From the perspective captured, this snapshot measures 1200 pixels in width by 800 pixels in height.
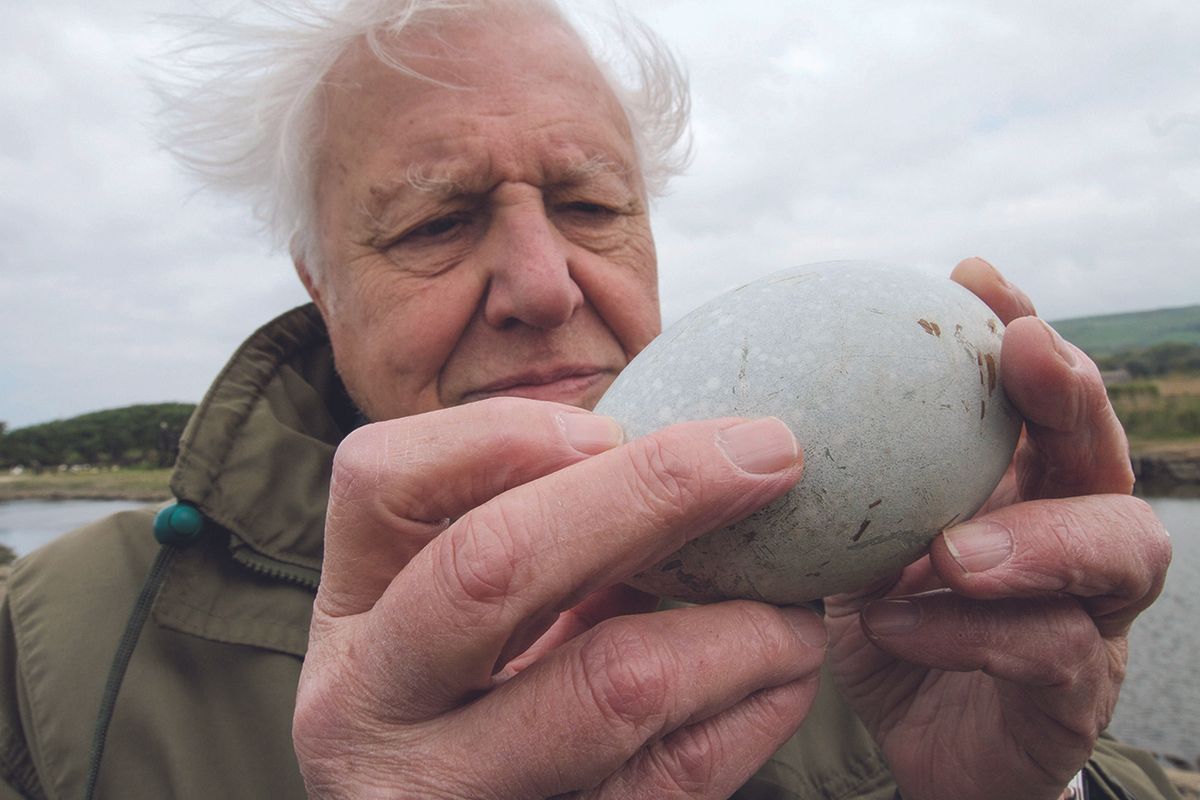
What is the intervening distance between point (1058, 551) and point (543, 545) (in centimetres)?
69

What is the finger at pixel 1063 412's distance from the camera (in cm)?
104

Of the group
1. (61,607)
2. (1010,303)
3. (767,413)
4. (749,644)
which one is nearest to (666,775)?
(749,644)

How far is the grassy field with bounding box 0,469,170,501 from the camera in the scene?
2708 cm

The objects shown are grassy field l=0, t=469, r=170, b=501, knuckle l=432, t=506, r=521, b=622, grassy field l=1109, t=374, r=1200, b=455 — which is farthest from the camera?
grassy field l=0, t=469, r=170, b=501

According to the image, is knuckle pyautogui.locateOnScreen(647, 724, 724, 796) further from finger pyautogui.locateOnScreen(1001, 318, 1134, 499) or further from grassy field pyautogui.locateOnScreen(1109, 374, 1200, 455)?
grassy field pyautogui.locateOnScreen(1109, 374, 1200, 455)

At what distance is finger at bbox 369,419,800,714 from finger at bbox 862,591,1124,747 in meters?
0.44

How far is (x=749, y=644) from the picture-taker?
3.19 feet

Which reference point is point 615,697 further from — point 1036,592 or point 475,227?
point 475,227

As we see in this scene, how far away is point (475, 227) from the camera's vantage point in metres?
1.79

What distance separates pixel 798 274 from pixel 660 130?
58.0 inches

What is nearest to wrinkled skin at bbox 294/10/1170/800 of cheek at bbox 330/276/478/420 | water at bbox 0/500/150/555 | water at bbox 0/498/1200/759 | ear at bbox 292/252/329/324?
cheek at bbox 330/276/478/420

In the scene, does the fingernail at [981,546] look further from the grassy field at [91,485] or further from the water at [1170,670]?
the grassy field at [91,485]

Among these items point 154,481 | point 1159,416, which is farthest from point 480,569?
point 154,481

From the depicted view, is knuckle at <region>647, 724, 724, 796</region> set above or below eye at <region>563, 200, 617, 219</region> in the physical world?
below
